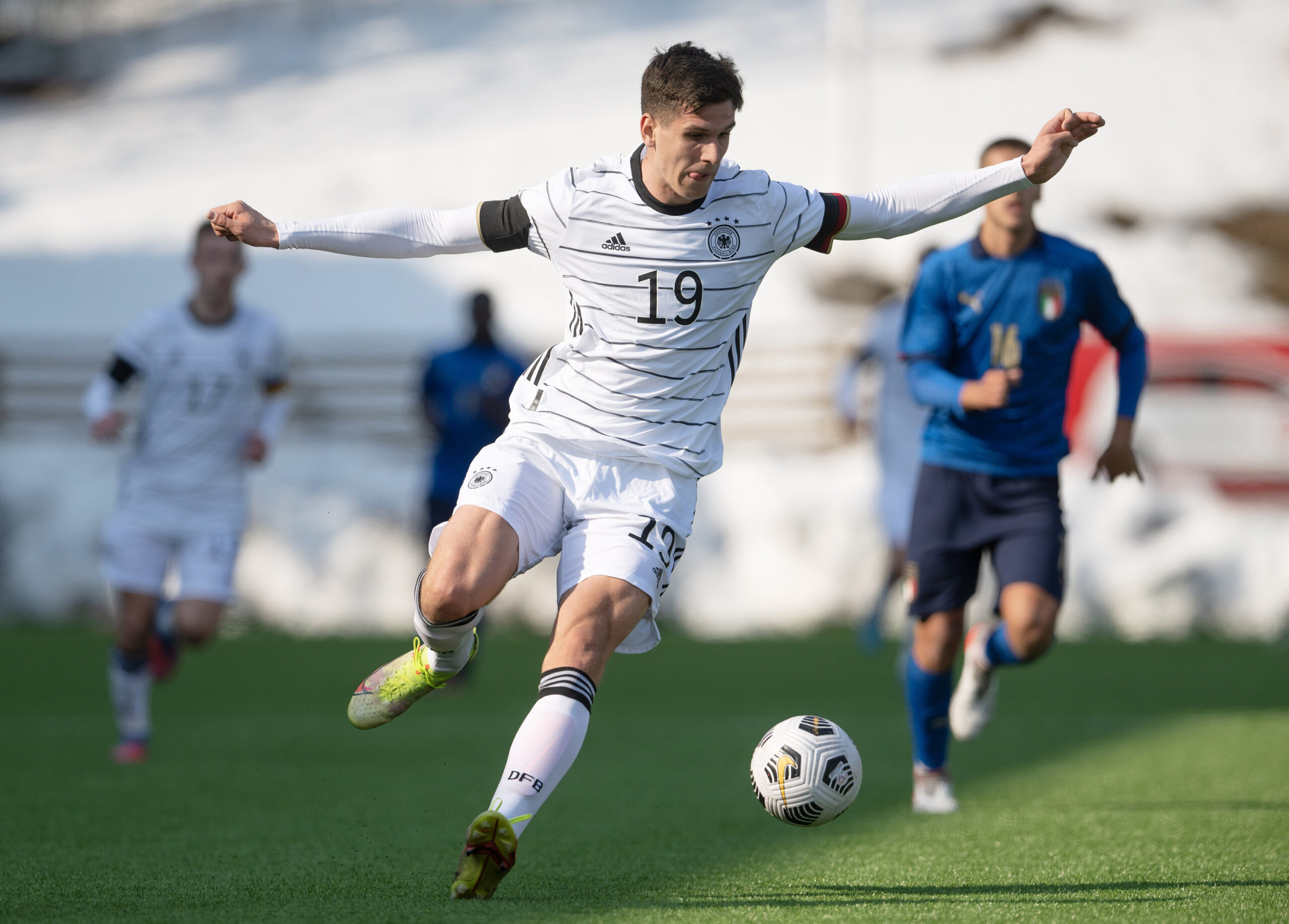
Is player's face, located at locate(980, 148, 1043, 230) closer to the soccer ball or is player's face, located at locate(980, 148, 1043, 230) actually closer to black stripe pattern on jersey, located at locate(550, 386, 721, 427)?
black stripe pattern on jersey, located at locate(550, 386, 721, 427)

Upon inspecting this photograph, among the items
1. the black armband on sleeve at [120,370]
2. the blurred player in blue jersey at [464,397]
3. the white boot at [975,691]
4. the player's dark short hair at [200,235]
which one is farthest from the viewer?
the blurred player in blue jersey at [464,397]

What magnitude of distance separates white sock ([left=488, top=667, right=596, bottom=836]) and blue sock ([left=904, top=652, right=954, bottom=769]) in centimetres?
208

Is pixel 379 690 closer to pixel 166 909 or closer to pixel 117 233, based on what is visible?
pixel 166 909

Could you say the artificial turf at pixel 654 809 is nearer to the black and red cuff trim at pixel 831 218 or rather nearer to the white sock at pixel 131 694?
the white sock at pixel 131 694

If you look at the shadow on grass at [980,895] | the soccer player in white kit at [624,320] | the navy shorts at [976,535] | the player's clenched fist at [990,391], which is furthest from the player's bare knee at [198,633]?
the shadow on grass at [980,895]

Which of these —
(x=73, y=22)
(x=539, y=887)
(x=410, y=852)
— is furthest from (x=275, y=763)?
(x=73, y=22)

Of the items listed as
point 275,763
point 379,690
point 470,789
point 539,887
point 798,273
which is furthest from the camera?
point 798,273

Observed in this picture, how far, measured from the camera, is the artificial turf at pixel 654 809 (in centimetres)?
425

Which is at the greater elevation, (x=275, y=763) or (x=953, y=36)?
(x=953, y=36)

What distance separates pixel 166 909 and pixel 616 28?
90.7 ft

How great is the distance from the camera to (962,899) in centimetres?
424

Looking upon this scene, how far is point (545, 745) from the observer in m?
4.15

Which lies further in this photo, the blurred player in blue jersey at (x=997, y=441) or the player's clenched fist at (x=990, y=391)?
the blurred player in blue jersey at (x=997, y=441)

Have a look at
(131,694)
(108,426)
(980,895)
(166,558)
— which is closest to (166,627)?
(166,558)
